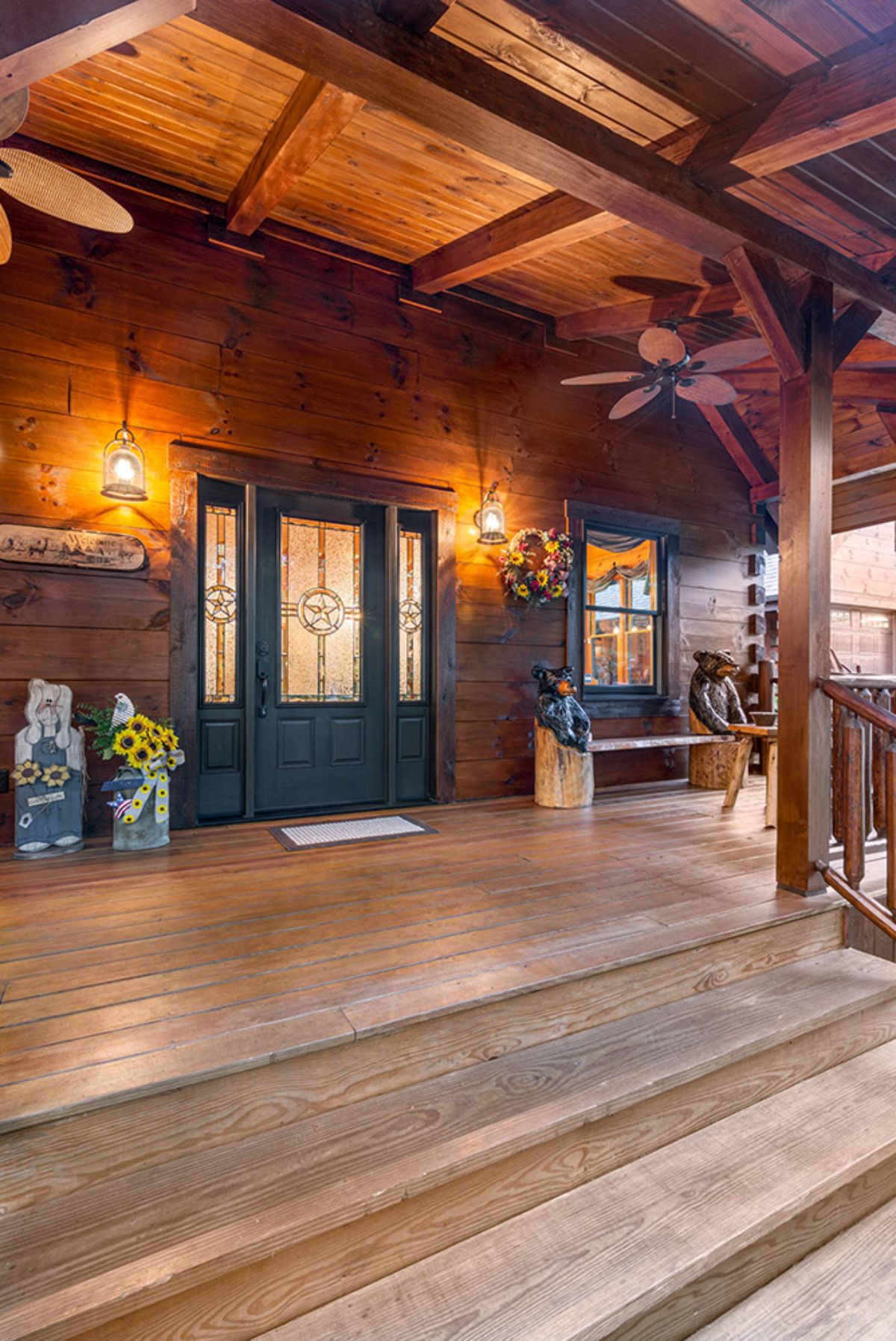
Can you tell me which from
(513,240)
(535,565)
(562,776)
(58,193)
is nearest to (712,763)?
(562,776)

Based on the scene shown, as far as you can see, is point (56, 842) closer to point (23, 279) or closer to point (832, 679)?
point (23, 279)

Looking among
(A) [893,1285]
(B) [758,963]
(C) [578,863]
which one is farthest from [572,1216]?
(C) [578,863]

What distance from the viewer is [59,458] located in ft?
11.3

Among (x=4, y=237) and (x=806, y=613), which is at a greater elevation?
(x=4, y=237)

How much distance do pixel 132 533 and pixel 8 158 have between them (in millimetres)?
1768

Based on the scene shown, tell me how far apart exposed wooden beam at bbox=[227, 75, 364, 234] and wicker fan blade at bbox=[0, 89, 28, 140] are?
121 cm

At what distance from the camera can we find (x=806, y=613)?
286cm

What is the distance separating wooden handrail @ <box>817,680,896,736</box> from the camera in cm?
271

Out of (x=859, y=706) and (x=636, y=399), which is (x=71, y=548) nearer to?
(x=636, y=399)

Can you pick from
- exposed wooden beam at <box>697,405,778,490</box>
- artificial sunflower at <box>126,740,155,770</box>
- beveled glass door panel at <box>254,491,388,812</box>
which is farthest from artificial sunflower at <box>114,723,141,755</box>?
exposed wooden beam at <box>697,405,778,490</box>

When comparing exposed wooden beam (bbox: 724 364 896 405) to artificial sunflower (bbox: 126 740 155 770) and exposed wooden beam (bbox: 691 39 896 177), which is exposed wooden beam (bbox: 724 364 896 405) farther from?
artificial sunflower (bbox: 126 740 155 770)

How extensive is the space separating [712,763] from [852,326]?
333cm

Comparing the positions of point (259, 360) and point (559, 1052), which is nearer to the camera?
point (559, 1052)

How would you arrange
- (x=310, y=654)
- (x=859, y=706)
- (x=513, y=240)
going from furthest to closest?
(x=310, y=654) → (x=513, y=240) → (x=859, y=706)
